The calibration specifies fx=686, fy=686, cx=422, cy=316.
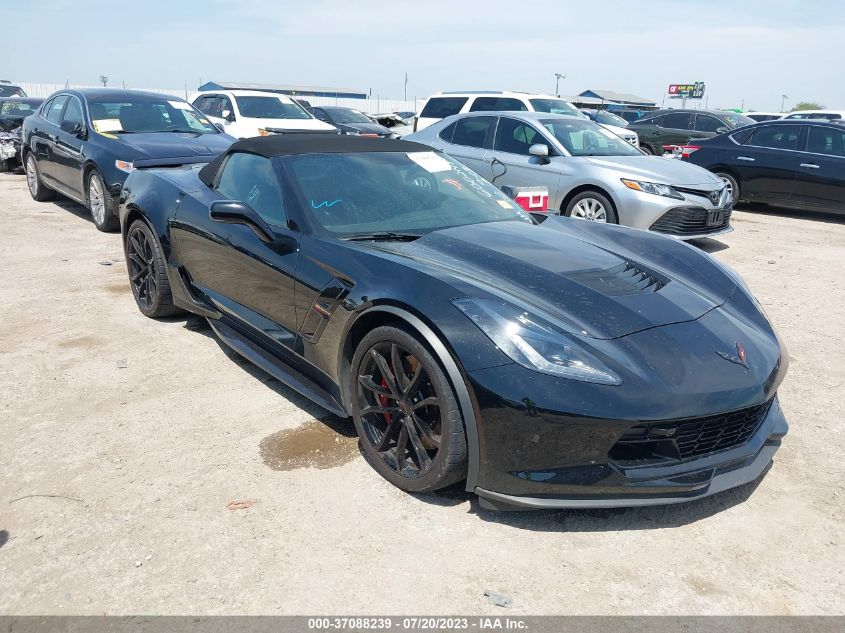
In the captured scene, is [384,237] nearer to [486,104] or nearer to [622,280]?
[622,280]

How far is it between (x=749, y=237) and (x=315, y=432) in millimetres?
7371

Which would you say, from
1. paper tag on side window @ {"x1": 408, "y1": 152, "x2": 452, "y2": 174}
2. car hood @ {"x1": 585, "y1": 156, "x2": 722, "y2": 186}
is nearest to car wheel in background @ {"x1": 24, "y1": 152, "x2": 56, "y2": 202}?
car hood @ {"x1": 585, "y1": 156, "x2": 722, "y2": 186}

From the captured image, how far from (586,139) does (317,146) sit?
5.26 m

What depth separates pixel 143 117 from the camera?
831 centimetres

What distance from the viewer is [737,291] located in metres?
3.46

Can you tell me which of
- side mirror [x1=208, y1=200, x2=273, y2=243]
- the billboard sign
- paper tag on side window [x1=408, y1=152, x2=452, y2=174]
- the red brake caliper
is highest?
the billboard sign

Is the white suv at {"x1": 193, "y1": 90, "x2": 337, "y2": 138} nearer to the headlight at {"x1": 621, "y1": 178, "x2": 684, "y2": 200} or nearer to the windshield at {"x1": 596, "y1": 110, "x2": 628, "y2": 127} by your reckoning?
the headlight at {"x1": 621, "y1": 178, "x2": 684, "y2": 200}

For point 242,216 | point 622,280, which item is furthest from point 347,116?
point 622,280

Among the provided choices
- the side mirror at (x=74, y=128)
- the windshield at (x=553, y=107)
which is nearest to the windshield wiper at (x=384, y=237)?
the side mirror at (x=74, y=128)

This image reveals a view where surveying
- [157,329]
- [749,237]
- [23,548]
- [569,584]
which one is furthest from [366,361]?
[749,237]

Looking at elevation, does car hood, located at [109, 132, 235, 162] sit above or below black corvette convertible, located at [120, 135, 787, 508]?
above

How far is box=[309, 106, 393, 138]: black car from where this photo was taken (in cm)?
1631

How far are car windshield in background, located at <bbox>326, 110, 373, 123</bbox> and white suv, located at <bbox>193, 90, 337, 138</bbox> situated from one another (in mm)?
5546

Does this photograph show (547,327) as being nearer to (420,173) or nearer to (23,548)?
(420,173)
